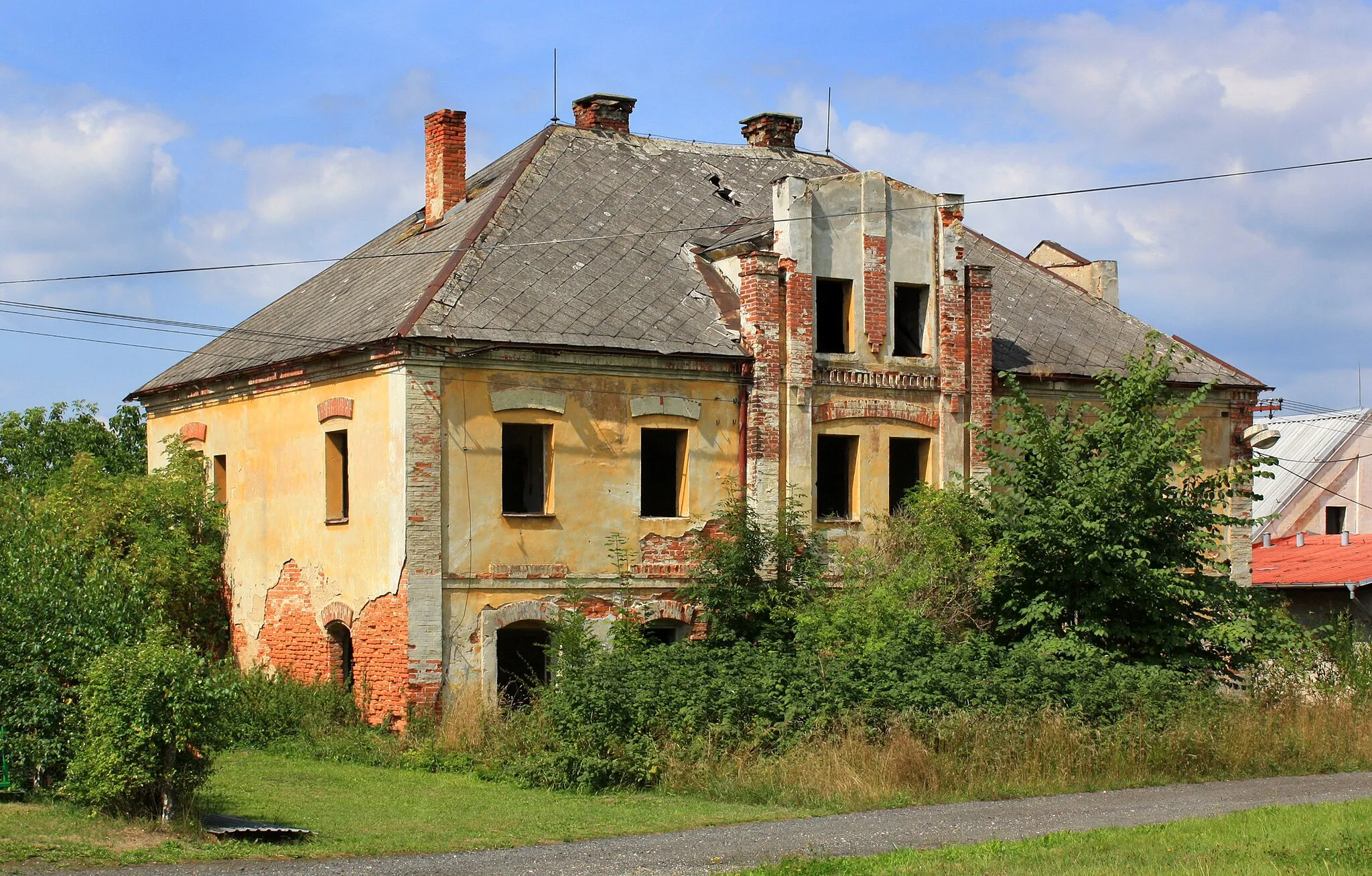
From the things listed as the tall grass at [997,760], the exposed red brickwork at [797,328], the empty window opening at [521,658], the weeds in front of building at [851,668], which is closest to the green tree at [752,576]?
the weeds in front of building at [851,668]

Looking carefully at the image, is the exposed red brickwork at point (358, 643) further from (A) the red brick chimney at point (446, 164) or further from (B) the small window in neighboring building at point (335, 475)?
(A) the red brick chimney at point (446, 164)

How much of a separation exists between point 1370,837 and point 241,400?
18.1m

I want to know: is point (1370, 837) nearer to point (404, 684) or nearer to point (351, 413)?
point (404, 684)

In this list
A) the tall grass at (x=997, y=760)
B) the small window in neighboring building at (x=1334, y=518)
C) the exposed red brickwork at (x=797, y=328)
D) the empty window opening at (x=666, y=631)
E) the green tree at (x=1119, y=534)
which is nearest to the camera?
the tall grass at (x=997, y=760)

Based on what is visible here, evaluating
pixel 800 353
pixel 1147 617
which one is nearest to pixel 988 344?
pixel 800 353

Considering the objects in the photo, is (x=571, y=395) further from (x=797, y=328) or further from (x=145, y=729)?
(x=145, y=729)

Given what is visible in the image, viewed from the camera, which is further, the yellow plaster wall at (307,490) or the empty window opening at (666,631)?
the empty window opening at (666,631)

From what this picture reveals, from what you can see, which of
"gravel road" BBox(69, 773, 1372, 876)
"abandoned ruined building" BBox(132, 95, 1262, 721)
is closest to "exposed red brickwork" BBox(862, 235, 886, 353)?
"abandoned ruined building" BBox(132, 95, 1262, 721)

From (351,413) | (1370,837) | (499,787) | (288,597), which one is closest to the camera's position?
(1370,837)

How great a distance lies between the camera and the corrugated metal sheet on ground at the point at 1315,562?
94.4 ft

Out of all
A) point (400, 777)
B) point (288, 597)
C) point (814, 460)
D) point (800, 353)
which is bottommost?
point (400, 777)

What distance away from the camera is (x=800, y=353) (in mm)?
23297

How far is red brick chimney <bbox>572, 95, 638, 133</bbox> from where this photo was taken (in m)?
27.5

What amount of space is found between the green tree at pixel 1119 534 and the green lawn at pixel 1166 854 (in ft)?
22.0
